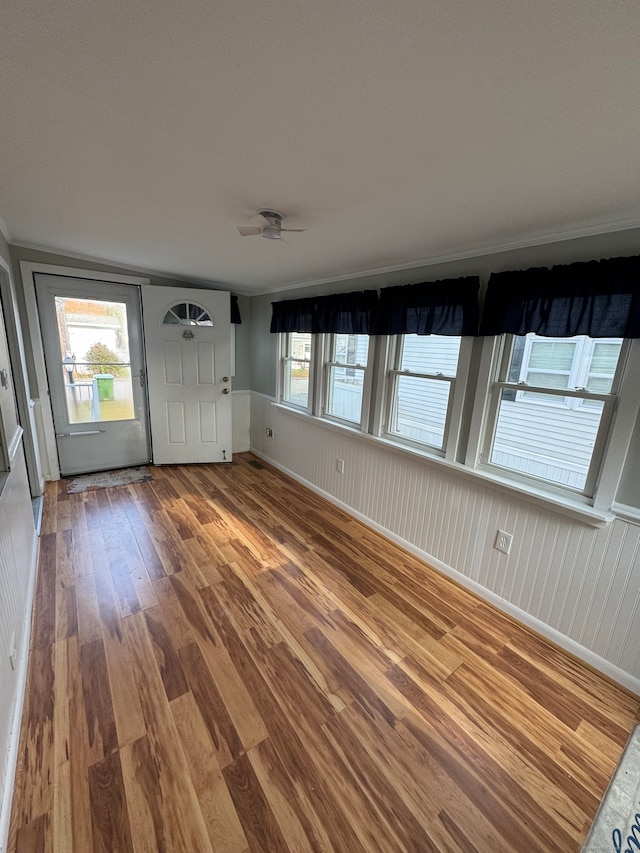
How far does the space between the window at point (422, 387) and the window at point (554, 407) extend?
343 mm

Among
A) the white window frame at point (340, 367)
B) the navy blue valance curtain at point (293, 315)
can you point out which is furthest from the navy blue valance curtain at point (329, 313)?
the white window frame at point (340, 367)

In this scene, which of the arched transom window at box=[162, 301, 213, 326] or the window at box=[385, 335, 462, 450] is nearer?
the window at box=[385, 335, 462, 450]

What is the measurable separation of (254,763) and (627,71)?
7.60ft

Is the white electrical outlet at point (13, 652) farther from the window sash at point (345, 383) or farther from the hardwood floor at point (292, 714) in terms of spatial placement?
the window sash at point (345, 383)

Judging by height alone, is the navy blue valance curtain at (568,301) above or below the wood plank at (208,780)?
above

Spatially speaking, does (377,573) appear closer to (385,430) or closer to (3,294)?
(385,430)

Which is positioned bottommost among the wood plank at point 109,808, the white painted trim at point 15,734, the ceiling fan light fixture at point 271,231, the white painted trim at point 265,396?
the wood plank at point 109,808

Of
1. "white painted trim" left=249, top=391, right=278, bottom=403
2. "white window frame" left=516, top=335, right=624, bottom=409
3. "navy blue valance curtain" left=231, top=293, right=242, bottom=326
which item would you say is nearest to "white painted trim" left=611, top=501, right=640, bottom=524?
"white window frame" left=516, top=335, right=624, bottom=409

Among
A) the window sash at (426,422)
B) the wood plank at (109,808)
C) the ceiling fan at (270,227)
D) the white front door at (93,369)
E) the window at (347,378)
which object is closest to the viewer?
the wood plank at (109,808)

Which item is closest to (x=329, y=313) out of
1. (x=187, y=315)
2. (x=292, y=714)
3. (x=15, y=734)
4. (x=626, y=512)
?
(x=187, y=315)

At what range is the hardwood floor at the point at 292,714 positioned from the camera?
1.07 meters

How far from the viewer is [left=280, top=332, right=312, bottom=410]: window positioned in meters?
3.62

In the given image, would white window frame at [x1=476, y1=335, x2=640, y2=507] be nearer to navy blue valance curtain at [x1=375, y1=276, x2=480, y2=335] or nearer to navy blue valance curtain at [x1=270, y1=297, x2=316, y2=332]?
navy blue valance curtain at [x1=375, y1=276, x2=480, y2=335]

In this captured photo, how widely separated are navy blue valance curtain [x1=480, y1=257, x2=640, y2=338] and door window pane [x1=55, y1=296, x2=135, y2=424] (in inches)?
141
